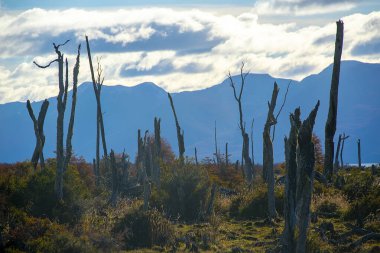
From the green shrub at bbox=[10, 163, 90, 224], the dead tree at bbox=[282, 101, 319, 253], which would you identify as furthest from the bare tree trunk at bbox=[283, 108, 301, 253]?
the green shrub at bbox=[10, 163, 90, 224]

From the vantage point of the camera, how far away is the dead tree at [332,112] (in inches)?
1145

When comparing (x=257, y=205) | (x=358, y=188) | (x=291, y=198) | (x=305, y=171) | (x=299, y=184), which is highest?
(x=305, y=171)

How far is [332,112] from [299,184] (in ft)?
49.4

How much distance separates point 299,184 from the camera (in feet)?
48.1

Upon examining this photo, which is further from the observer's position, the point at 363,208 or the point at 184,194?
the point at 184,194

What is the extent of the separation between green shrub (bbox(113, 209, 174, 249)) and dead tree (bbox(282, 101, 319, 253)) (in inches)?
201

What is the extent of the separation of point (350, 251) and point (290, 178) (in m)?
2.65

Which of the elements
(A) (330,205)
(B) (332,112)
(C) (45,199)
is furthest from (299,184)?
(B) (332,112)

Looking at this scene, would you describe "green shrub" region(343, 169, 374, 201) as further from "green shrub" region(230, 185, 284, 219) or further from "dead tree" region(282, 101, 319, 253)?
"dead tree" region(282, 101, 319, 253)

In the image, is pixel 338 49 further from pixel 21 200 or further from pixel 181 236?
pixel 21 200

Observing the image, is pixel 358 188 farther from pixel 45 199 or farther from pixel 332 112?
pixel 45 199

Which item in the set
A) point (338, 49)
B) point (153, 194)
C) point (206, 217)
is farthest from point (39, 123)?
point (338, 49)

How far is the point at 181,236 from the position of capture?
64.7ft

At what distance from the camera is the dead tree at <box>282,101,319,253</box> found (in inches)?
565
